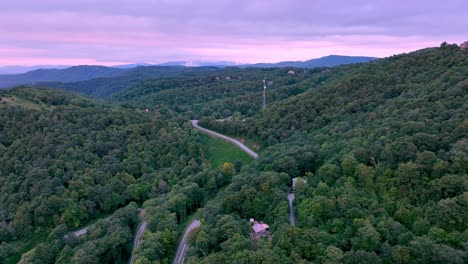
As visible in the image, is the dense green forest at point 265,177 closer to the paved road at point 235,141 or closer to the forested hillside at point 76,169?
the forested hillside at point 76,169

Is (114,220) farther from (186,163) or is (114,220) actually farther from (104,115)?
(104,115)

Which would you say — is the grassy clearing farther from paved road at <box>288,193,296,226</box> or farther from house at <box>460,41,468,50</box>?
house at <box>460,41,468,50</box>

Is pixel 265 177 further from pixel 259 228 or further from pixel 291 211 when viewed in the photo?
pixel 259 228

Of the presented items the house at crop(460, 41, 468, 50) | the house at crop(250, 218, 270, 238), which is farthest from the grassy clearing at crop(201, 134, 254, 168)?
the house at crop(460, 41, 468, 50)

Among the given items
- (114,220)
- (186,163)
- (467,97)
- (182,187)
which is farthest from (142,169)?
(467,97)

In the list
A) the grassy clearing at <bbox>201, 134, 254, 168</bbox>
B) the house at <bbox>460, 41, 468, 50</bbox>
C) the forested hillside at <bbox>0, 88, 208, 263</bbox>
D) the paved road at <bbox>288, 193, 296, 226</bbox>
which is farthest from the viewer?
the house at <bbox>460, 41, 468, 50</bbox>

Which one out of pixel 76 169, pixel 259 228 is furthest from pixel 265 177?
pixel 76 169

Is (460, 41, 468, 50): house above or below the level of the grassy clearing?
above
